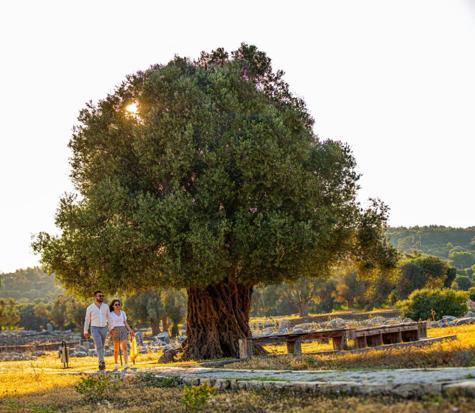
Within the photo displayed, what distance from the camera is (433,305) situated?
4050 cm

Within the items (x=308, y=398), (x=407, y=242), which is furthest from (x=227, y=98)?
(x=407, y=242)

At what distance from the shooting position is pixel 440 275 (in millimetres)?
70812

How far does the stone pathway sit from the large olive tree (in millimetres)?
7793

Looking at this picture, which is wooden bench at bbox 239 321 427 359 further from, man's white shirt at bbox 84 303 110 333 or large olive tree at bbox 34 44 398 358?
man's white shirt at bbox 84 303 110 333

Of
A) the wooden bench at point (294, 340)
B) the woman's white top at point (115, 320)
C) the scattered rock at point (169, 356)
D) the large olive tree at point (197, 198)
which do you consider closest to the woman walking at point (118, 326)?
the woman's white top at point (115, 320)

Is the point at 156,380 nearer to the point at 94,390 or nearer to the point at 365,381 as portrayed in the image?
the point at 94,390

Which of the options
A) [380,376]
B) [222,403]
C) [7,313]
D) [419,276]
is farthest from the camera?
[7,313]

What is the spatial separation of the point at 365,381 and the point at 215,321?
15.6 meters

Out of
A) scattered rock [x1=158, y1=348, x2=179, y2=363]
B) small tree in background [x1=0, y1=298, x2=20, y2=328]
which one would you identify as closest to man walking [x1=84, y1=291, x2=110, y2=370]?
scattered rock [x1=158, y1=348, x2=179, y2=363]

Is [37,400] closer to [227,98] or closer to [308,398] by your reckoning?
[308,398]

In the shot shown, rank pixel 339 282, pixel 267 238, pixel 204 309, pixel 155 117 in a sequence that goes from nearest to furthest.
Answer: pixel 267 238 < pixel 155 117 < pixel 204 309 < pixel 339 282

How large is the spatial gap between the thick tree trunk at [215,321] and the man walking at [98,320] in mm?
6122

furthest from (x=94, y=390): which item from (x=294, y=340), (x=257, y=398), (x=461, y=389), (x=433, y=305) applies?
(x=433, y=305)

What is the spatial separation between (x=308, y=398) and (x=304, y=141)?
15187 millimetres
